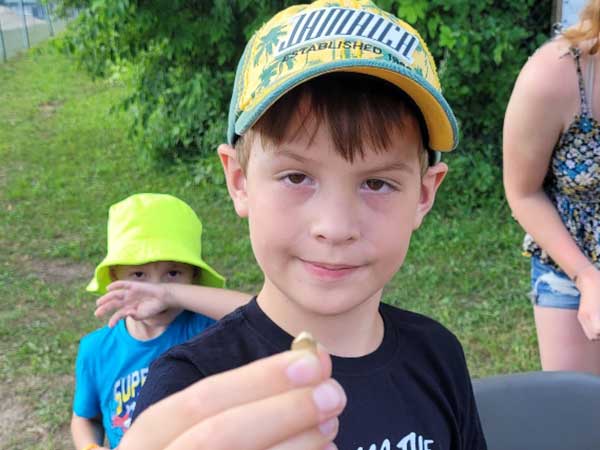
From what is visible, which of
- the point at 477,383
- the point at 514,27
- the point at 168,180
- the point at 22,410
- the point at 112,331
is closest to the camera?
the point at 477,383

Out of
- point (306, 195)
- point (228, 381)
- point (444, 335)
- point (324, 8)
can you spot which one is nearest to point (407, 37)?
point (324, 8)

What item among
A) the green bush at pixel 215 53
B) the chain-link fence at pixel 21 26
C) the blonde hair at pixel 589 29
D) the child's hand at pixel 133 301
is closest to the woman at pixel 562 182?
the blonde hair at pixel 589 29

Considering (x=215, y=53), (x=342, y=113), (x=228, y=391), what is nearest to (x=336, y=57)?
(x=342, y=113)

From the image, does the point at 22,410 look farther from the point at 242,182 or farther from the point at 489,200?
the point at 489,200

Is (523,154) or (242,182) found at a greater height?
(242,182)

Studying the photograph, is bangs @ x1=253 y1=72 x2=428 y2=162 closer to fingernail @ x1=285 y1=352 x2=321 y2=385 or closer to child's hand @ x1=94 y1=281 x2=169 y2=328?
fingernail @ x1=285 y1=352 x2=321 y2=385

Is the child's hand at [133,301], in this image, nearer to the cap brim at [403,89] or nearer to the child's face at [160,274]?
the child's face at [160,274]

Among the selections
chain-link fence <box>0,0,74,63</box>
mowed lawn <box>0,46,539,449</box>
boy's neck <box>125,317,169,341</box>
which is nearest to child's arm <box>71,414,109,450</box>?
boy's neck <box>125,317,169,341</box>
